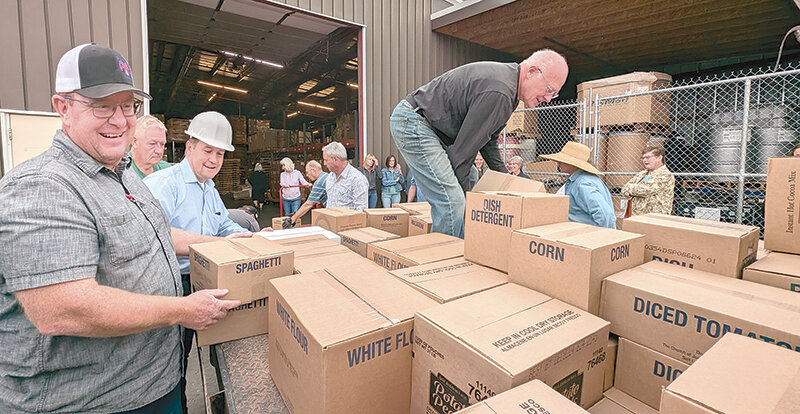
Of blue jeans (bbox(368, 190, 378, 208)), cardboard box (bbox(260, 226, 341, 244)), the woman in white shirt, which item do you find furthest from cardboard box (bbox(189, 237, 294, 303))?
the woman in white shirt

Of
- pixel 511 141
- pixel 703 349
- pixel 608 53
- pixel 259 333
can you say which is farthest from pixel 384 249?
pixel 608 53

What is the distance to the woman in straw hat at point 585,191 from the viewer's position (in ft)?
9.16

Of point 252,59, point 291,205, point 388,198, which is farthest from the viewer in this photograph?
point 252,59

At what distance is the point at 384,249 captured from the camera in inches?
71.1

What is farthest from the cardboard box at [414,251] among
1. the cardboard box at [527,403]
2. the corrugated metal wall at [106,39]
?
the corrugated metal wall at [106,39]

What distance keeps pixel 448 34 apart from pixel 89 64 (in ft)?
24.5

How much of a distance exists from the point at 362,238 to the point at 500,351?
1.43m

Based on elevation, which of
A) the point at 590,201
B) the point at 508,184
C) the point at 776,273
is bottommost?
the point at 776,273

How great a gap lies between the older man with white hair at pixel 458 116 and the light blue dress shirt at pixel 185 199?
1224mm

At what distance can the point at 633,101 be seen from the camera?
5.56 metres

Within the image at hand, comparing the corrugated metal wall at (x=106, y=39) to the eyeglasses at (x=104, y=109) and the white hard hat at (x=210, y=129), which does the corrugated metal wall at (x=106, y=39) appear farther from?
the eyeglasses at (x=104, y=109)

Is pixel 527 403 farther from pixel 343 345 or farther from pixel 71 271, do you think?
pixel 71 271

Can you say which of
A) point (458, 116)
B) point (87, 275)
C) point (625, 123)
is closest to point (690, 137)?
point (625, 123)

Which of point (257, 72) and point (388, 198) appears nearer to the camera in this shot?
point (388, 198)
